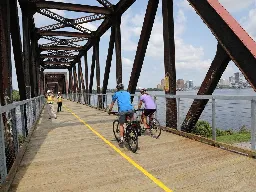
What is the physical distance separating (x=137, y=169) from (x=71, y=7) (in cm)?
1396

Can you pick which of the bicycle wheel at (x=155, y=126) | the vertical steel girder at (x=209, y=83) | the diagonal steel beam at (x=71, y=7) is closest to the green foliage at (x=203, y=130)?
the diagonal steel beam at (x=71, y=7)

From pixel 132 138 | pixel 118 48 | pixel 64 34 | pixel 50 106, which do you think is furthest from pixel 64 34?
pixel 132 138

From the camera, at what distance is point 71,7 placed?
16375 mm

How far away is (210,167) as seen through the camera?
4801mm

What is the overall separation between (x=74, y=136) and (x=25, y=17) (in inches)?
455

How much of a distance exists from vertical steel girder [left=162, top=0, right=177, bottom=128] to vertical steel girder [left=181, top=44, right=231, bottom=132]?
85 centimetres

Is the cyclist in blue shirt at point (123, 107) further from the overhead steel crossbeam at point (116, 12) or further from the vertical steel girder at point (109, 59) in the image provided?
the vertical steel girder at point (109, 59)

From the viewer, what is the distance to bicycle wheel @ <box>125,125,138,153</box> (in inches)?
244

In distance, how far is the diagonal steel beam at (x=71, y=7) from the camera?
16.1 meters

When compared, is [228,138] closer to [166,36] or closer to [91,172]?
[166,36]

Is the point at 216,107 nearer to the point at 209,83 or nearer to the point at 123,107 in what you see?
the point at 209,83

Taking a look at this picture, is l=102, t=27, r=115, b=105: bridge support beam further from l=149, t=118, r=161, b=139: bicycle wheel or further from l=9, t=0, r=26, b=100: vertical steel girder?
l=149, t=118, r=161, b=139: bicycle wheel

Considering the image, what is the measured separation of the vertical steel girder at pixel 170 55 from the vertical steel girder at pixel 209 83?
849 millimetres

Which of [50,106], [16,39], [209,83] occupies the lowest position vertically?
[50,106]
